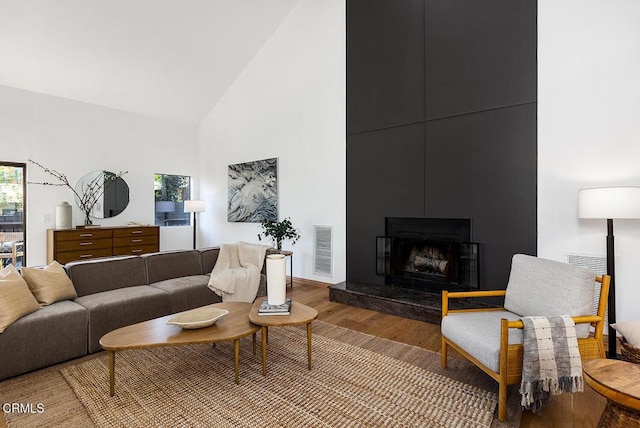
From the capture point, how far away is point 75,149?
572cm

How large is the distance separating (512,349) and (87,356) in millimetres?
3208

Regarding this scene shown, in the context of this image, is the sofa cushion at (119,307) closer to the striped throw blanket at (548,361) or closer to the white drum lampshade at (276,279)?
the white drum lampshade at (276,279)

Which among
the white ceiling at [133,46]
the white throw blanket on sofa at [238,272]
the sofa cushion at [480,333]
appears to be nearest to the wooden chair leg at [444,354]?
the sofa cushion at [480,333]

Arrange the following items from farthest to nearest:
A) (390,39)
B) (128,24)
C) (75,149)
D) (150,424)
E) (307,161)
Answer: (75,149) < (307,161) < (128,24) < (390,39) < (150,424)

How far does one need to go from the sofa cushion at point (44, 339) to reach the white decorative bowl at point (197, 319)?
2.92 ft

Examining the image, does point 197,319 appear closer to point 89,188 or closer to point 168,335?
point 168,335

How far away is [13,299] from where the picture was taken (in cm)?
242

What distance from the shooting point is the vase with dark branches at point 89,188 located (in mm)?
5570

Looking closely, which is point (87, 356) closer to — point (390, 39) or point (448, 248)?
point (448, 248)

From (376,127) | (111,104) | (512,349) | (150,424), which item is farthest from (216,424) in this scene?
(111,104)

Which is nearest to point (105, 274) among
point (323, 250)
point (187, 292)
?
point (187, 292)

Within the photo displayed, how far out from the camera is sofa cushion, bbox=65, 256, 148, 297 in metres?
3.15

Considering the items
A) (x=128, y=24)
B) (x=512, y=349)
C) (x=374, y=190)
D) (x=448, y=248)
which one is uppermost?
(x=128, y=24)

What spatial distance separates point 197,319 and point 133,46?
15.7 feet
